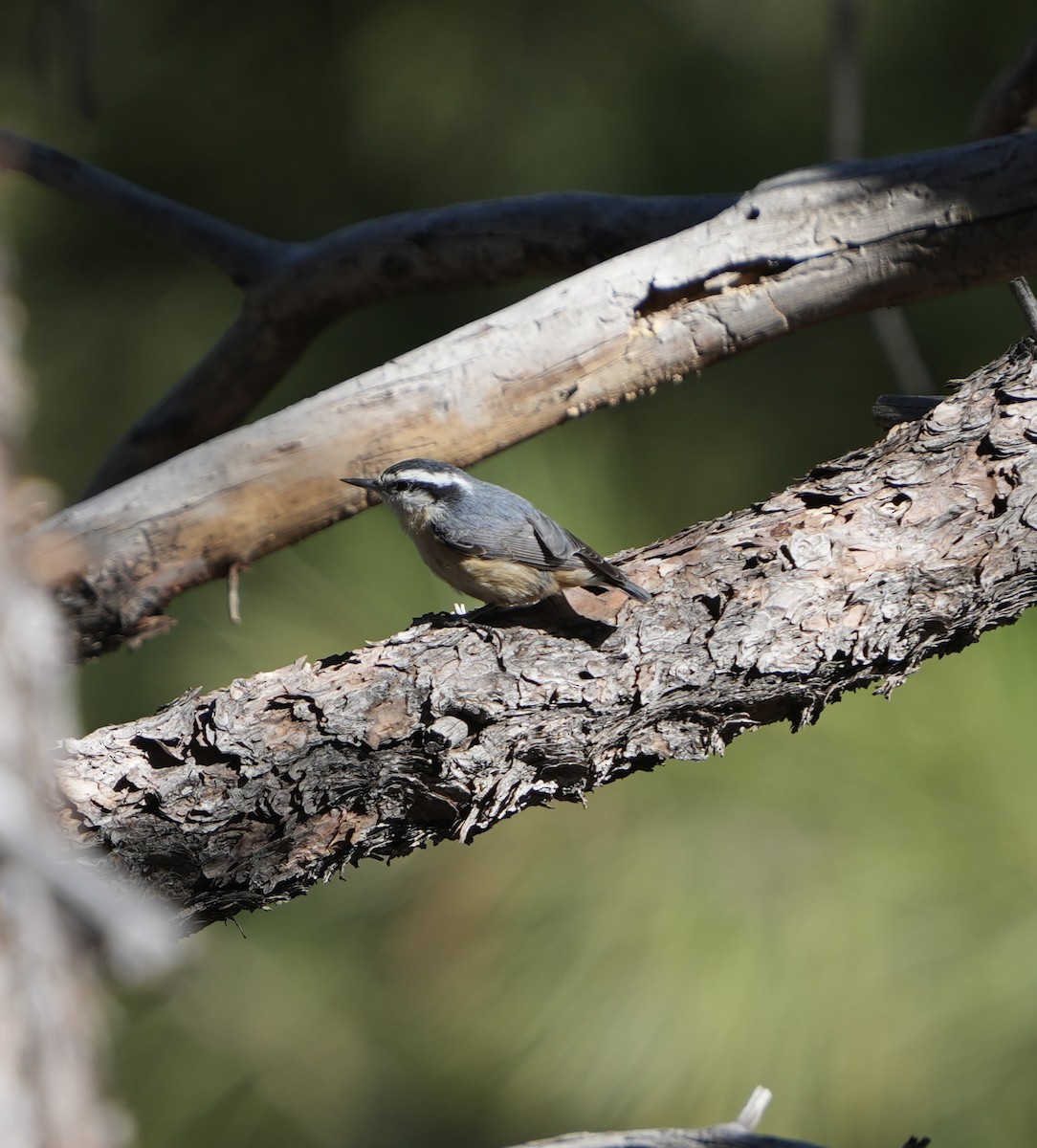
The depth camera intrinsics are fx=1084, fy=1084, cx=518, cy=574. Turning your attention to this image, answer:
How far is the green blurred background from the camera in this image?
5.55 feet

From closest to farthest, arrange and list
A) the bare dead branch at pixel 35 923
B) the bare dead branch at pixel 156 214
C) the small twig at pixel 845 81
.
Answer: the bare dead branch at pixel 35 923, the small twig at pixel 845 81, the bare dead branch at pixel 156 214

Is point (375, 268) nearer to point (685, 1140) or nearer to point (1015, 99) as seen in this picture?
point (1015, 99)

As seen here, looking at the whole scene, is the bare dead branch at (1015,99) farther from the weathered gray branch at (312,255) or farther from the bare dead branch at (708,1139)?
the bare dead branch at (708,1139)

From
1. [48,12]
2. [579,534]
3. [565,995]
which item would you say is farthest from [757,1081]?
[48,12]

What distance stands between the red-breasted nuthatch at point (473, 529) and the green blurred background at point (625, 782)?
0.60m

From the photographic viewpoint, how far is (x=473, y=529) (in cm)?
139

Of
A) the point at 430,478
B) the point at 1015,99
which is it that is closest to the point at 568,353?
the point at 430,478

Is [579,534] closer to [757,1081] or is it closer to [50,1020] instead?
[757,1081]

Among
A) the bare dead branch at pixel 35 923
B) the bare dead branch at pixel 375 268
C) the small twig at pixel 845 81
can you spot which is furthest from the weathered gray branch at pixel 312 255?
the bare dead branch at pixel 35 923

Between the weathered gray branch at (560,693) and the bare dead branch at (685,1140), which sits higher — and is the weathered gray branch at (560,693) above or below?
above

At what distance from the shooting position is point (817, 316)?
1378 mm

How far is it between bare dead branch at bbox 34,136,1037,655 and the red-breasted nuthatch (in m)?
0.06

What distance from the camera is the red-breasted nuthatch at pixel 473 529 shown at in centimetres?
132

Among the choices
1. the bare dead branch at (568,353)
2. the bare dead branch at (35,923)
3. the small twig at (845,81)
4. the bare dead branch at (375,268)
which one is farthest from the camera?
the bare dead branch at (375,268)
